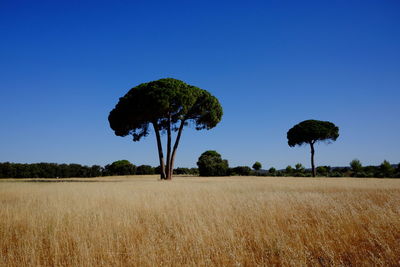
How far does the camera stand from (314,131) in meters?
42.3

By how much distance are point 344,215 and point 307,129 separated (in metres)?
40.9

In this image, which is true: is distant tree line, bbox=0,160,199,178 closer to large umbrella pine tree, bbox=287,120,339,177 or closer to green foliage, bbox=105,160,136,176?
green foliage, bbox=105,160,136,176

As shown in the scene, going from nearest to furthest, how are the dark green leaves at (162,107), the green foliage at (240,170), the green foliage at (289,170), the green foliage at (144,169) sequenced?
the dark green leaves at (162,107) → the green foliage at (240,170) → the green foliage at (289,170) → the green foliage at (144,169)

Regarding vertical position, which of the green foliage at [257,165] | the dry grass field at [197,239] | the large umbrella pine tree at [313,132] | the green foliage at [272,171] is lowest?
the green foliage at [272,171]

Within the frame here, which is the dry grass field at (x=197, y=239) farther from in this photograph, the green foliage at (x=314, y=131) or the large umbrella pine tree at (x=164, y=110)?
the green foliage at (x=314, y=131)

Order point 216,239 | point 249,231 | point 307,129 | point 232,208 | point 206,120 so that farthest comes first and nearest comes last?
point 307,129 → point 206,120 → point 232,208 → point 249,231 → point 216,239

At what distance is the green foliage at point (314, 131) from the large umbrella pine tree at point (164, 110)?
2426 cm

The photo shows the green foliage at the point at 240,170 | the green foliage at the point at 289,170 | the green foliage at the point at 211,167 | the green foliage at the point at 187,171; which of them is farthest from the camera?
the green foliage at the point at 187,171

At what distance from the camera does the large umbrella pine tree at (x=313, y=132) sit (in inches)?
1667

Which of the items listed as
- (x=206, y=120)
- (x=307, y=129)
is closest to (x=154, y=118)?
(x=206, y=120)

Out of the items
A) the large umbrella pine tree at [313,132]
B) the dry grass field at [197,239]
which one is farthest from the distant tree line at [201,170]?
the dry grass field at [197,239]

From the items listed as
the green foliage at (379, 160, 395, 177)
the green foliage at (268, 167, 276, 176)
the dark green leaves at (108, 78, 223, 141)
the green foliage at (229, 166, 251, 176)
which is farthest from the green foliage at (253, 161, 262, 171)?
the dark green leaves at (108, 78, 223, 141)

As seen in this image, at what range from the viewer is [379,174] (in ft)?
130

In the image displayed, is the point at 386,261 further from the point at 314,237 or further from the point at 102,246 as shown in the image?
the point at 102,246
